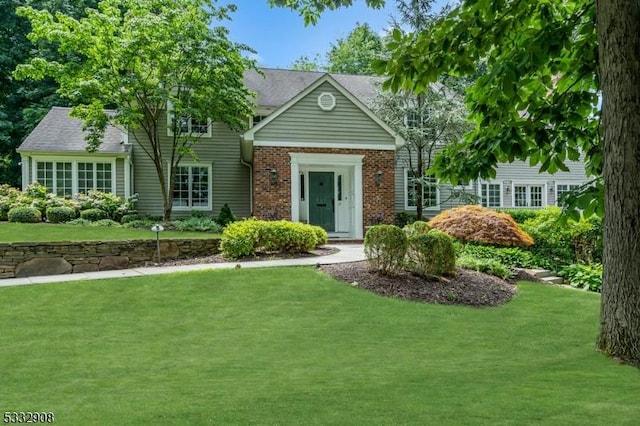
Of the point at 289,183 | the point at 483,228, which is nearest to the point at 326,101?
the point at 289,183

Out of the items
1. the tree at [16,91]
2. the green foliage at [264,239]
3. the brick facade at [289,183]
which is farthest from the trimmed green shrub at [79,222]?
the tree at [16,91]

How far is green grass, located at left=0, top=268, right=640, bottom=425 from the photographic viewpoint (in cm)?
320

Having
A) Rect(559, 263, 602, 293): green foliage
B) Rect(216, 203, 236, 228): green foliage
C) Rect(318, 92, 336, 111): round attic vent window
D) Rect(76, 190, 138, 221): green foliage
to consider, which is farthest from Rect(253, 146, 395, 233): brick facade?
Rect(559, 263, 602, 293): green foliage

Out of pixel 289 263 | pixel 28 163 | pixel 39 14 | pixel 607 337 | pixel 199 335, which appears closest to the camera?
pixel 607 337

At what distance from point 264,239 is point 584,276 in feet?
23.0

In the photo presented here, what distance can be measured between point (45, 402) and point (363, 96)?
19.9 metres

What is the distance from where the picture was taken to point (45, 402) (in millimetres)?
3490

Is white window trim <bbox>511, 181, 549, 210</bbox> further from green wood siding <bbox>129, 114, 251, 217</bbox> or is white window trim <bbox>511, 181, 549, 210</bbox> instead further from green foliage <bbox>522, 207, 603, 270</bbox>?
green wood siding <bbox>129, 114, 251, 217</bbox>

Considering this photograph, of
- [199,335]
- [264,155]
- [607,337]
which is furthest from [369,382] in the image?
[264,155]

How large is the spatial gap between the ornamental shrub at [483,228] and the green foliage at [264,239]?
3.60 metres

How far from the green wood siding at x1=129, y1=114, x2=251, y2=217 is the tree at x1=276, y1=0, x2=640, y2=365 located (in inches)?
613

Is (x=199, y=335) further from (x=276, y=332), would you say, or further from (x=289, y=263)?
(x=289, y=263)

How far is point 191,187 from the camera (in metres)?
20.0

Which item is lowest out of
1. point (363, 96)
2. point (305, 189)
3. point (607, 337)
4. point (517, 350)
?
point (517, 350)
